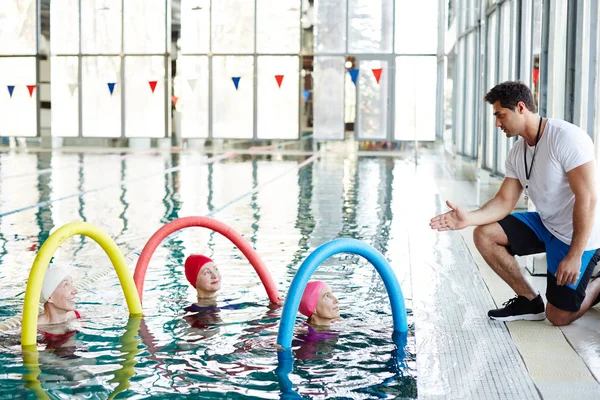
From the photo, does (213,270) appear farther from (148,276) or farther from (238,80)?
(238,80)

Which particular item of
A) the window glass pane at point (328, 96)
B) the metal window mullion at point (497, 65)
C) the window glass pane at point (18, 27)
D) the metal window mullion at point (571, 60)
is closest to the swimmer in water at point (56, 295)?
the metal window mullion at point (571, 60)

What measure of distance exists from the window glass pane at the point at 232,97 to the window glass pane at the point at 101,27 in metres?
3.24

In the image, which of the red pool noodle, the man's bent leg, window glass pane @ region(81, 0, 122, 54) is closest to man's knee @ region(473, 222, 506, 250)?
the man's bent leg

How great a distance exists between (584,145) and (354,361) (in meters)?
1.70

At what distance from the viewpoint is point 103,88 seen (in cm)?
2756

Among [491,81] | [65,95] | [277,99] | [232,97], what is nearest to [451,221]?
[491,81]

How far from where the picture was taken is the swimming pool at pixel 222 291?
405 cm

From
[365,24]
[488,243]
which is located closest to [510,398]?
[488,243]

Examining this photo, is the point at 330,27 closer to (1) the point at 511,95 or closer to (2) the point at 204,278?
(2) the point at 204,278

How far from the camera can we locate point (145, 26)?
2708 cm

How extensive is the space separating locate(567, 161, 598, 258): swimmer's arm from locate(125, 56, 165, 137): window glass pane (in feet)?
75.6

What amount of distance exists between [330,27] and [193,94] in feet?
14.7

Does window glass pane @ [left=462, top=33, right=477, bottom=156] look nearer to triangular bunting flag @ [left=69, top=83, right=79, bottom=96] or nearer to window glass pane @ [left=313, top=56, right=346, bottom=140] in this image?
window glass pane @ [left=313, top=56, right=346, bottom=140]

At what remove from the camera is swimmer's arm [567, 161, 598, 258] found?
468cm
